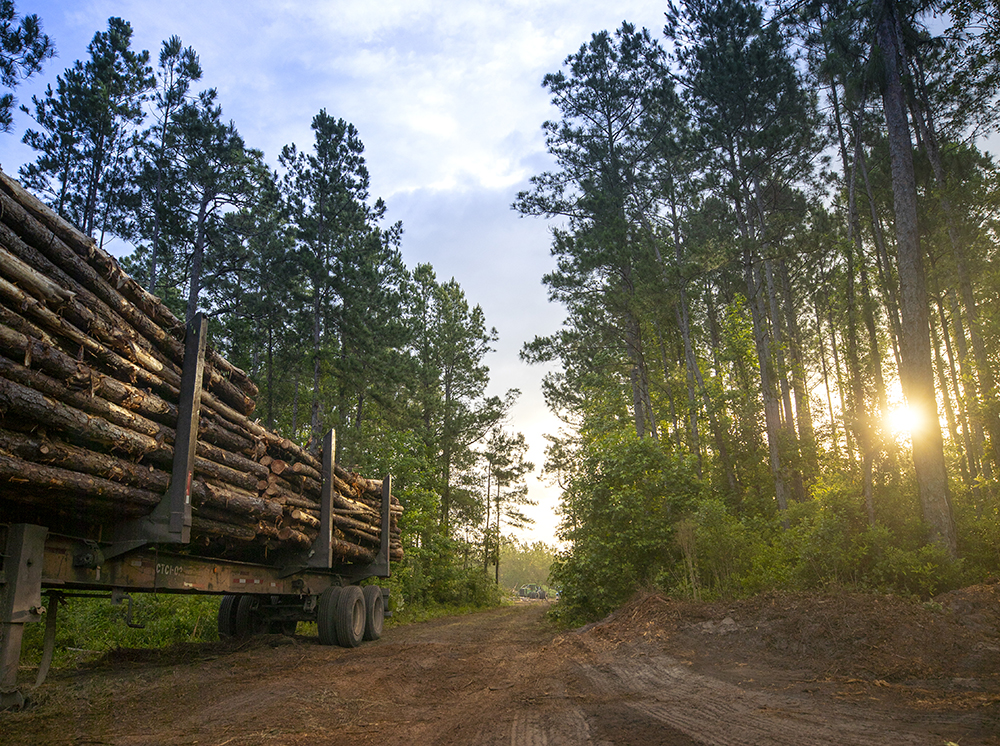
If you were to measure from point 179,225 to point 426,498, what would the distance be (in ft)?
43.8

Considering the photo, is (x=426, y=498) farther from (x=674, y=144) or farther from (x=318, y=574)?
(x=674, y=144)

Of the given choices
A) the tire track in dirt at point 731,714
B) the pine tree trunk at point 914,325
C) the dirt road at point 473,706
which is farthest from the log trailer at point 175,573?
the pine tree trunk at point 914,325

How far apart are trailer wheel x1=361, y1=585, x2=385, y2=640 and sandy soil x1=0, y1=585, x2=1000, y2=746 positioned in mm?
1665

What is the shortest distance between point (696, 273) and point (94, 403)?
17362 millimetres

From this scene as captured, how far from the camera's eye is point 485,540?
138 feet

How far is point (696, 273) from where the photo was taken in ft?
63.5

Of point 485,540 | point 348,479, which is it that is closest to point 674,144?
point 348,479

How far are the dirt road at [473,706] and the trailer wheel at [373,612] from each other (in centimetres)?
309

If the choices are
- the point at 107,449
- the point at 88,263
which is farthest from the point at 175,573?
the point at 88,263

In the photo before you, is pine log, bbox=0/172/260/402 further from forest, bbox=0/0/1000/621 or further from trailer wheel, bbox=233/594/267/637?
forest, bbox=0/0/1000/621

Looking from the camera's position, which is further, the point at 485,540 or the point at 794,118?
the point at 485,540

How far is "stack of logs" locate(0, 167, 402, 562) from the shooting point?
463 centimetres

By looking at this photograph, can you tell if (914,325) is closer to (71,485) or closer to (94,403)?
(94,403)

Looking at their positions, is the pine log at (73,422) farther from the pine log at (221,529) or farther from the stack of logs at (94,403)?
the pine log at (221,529)
